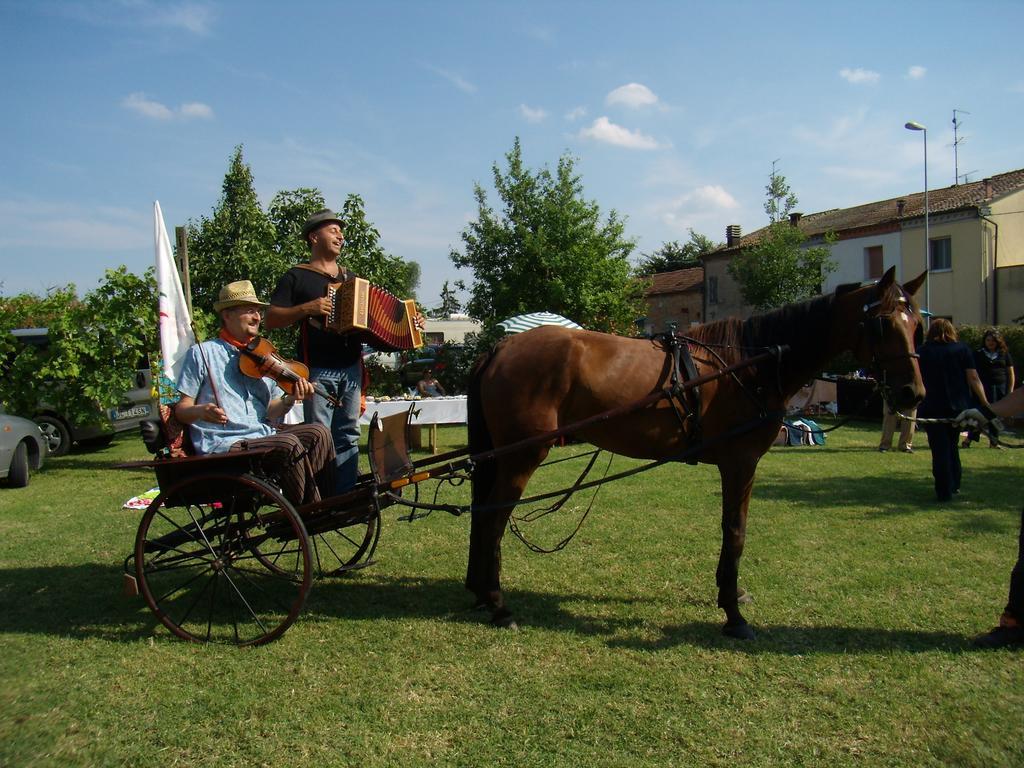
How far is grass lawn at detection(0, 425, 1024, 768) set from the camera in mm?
2928

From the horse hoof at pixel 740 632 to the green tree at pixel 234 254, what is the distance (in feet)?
39.0

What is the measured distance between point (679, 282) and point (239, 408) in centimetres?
4245

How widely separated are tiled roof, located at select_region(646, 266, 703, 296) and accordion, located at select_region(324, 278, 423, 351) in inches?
1529

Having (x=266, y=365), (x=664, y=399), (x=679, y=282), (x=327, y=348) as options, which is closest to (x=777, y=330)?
(x=664, y=399)

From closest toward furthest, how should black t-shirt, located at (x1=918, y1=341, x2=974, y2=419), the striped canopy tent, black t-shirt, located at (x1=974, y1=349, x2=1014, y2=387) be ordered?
black t-shirt, located at (x1=918, y1=341, x2=974, y2=419)
black t-shirt, located at (x1=974, y1=349, x2=1014, y2=387)
the striped canopy tent

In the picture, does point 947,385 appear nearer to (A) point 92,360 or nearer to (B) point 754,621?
(B) point 754,621

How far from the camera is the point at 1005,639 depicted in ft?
12.5

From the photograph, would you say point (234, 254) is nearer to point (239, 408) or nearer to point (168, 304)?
point (168, 304)

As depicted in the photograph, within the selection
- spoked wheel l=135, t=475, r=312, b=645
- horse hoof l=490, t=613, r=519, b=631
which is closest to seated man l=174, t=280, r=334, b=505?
spoked wheel l=135, t=475, r=312, b=645

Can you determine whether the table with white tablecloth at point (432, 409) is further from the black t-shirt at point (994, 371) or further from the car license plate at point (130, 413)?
the black t-shirt at point (994, 371)

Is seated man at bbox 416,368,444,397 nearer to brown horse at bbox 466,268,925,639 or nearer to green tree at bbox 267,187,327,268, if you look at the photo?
green tree at bbox 267,187,327,268

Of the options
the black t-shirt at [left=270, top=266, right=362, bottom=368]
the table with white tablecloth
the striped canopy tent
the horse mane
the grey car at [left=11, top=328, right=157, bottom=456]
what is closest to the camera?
the horse mane

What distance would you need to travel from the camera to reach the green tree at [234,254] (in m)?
14.1

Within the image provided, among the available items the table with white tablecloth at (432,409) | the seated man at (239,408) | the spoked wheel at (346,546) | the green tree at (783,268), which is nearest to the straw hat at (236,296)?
the seated man at (239,408)
